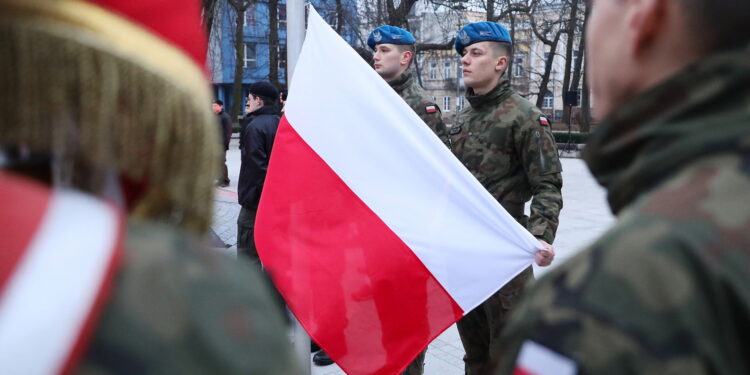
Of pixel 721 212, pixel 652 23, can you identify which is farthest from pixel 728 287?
pixel 652 23

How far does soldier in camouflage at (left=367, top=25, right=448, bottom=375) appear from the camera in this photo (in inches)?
173

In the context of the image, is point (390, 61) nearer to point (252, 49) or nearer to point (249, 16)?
point (249, 16)

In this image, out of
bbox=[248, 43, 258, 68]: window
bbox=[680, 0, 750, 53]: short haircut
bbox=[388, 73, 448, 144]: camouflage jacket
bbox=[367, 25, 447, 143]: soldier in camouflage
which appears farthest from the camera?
bbox=[248, 43, 258, 68]: window

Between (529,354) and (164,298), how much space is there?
0.57 meters

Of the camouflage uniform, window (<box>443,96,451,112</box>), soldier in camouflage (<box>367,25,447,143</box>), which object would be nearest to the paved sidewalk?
the camouflage uniform

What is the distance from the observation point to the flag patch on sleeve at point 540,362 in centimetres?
96

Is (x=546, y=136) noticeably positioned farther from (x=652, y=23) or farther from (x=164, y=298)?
(x=164, y=298)

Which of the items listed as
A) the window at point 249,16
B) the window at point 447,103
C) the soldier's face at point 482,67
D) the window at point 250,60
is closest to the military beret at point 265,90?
the soldier's face at point 482,67

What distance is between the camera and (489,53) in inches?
156

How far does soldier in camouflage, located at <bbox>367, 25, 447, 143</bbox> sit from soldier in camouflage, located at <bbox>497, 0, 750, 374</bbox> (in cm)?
326

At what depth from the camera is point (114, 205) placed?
68cm

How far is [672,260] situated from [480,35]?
10.6ft

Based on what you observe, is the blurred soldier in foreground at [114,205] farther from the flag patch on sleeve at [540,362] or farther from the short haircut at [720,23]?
the short haircut at [720,23]

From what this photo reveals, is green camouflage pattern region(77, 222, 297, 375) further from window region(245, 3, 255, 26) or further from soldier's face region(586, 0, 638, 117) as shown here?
window region(245, 3, 255, 26)
